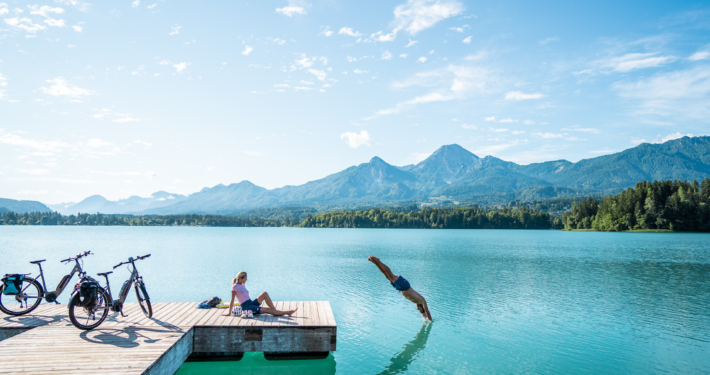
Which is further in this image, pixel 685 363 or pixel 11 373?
pixel 685 363

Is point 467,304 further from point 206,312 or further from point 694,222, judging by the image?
point 694,222

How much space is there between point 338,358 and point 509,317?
984cm

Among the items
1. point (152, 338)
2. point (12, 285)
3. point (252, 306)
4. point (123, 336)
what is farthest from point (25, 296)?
point (252, 306)

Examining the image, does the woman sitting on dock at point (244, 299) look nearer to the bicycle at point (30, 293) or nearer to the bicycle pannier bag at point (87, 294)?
the bicycle pannier bag at point (87, 294)

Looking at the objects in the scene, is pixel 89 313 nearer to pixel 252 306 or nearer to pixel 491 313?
pixel 252 306

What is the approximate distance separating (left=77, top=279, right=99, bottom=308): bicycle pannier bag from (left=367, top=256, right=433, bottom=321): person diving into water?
343 inches

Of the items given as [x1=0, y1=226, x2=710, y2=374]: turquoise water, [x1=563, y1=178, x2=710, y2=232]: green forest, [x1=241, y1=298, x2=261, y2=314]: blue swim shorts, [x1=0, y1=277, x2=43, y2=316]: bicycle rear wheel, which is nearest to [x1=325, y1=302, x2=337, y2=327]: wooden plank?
[x1=0, y1=226, x2=710, y2=374]: turquoise water

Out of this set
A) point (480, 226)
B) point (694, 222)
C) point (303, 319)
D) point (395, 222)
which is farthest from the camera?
point (395, 222)

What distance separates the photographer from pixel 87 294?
11172mm

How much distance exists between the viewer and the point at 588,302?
73.9ft

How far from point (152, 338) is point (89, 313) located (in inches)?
87.6

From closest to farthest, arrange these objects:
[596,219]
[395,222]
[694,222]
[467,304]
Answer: [467,304] → [694,222] → [596,219] → [395,222]

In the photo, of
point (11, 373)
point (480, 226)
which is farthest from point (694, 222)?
point (11, 373)

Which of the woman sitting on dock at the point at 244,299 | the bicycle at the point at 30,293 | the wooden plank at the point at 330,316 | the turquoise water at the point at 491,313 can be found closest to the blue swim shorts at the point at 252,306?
the woman sitting on dock at the point at 244,299
